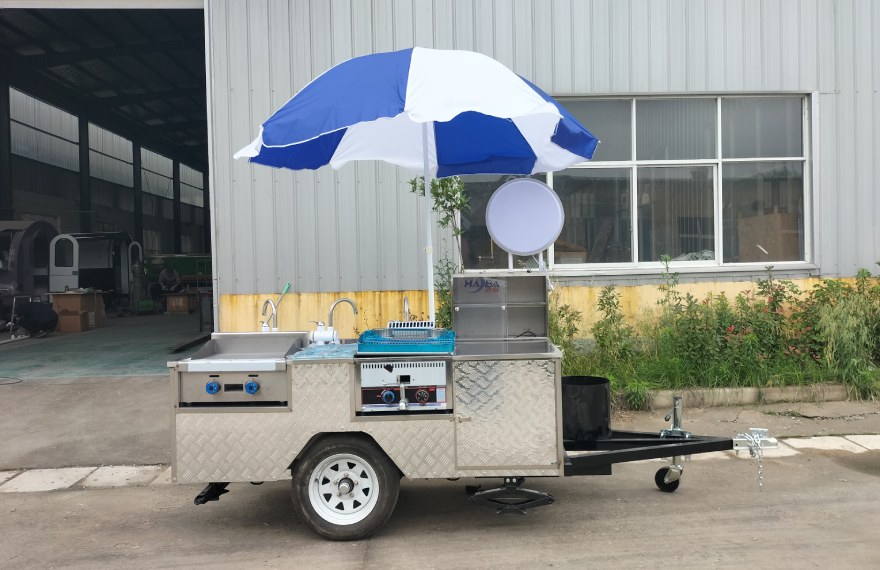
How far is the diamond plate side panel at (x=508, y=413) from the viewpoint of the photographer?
14.4ft

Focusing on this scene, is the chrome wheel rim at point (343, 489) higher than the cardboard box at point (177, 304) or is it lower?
lower

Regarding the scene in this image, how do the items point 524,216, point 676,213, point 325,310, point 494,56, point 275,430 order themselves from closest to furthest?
1. point 275,430
2. point 524,216
3. point 325,310
4. point 494,56
5. point 676,213

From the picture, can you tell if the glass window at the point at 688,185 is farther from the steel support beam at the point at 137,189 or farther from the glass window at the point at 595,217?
the steel support beam at the point at 137,189

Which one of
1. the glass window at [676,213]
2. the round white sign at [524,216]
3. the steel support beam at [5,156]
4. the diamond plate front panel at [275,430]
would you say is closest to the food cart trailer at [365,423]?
the diamond plate front panel at [275,430]

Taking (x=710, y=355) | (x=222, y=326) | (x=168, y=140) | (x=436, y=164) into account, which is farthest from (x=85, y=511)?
(x=168, y=140)

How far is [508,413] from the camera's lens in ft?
14.4

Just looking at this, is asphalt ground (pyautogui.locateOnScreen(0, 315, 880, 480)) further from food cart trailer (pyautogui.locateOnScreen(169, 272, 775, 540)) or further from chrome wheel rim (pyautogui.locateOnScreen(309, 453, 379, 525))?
chrome wheel rim (pyautogui.locateOnScreen(309, 453, 379, 525))

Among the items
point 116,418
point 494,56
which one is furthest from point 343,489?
point 494,56

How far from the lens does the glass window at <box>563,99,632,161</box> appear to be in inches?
358

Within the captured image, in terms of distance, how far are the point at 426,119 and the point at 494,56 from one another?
5.08 metres

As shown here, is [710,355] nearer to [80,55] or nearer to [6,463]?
[6,463]

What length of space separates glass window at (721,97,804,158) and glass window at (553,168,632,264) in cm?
154

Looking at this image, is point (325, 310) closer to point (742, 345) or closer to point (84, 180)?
point (742, 345)

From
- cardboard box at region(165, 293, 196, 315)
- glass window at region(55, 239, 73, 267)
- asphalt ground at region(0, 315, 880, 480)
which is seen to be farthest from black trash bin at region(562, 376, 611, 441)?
cardboard box at region(165, 293, 196, 315)
